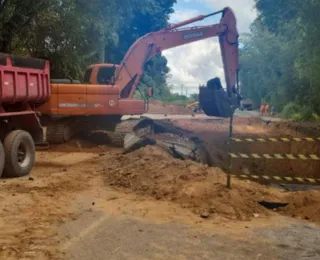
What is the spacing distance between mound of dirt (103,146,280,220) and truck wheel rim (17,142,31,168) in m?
1.81

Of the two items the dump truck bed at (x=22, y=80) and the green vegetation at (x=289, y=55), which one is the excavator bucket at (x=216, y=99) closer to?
the green vegetation at (x=289, y=55)

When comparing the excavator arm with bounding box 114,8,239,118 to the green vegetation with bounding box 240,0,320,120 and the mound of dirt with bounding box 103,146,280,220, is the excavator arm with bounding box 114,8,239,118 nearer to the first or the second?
the green vegetation with bounding box 240,0,320,120

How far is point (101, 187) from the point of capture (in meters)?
9.39

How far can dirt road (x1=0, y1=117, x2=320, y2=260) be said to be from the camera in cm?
575

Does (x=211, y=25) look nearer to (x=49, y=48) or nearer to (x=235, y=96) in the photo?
(x=235, y=96)

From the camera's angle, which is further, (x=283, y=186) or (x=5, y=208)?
(x=283, y=186)

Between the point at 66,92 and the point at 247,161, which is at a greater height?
the point at 66,92

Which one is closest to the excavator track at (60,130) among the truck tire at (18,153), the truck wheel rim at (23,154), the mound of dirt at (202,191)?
the truck tire at (18,153)

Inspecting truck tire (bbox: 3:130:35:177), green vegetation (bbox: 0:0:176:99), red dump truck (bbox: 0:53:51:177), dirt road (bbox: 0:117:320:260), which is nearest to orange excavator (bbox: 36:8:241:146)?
red dump truck (bbox: 0:53:51:177)

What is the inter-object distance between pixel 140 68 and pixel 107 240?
419 inches

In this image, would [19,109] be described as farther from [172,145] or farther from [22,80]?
[172,145]

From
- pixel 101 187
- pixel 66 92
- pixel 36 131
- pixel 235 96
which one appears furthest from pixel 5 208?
pixel 235 96

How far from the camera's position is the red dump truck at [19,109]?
984 centimetres

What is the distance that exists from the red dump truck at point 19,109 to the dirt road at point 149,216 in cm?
51
